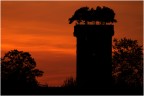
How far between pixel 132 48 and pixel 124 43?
1.70 meters

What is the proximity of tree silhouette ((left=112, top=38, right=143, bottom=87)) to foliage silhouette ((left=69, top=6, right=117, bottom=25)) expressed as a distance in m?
14.2

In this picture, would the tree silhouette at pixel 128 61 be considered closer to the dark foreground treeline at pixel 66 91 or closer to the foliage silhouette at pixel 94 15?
the foliage silhouette at pixel 94 15

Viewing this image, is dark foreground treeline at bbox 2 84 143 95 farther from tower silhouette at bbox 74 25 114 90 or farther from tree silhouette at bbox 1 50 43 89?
tree silhouette at bbox 1 50 43 89

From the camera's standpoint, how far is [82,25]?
244 ft

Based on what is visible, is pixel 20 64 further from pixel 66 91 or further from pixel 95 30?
pixel 66 91

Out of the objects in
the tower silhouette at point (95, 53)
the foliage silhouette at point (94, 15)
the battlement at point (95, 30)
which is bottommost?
the tower silhouette at point (95, 53)

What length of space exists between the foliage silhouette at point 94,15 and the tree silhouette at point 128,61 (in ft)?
46.4

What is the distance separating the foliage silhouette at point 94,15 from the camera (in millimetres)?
74250

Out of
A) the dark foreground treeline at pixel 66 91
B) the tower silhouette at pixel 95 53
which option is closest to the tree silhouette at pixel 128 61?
the tower silhouette at pixel 95 53

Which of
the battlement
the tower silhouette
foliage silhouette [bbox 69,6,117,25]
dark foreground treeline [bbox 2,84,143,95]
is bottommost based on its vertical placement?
dark foreground treeline [bbox 2,84,143,95]

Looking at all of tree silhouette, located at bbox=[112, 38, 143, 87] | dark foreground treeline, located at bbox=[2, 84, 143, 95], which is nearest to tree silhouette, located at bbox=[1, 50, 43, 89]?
tree silhouette, located at bbox=[112, 38, 143, 87]

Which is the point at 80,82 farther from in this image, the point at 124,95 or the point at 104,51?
the point at 124,95

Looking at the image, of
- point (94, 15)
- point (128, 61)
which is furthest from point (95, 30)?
point (128, 61)

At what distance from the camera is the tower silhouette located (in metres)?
72.8
